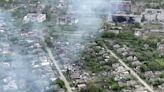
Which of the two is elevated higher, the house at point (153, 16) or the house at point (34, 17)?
the house at point (34, 17)

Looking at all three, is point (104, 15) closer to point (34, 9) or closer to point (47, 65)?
point (34, 9)

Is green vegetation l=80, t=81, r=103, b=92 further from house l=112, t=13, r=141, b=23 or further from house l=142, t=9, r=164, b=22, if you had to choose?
house l=142, t=9, r=164, b=22

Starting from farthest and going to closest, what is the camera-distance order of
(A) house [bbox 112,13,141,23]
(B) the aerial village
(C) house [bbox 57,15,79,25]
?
1. (A) house [bbox 112,13,141,23]
2. (C) house [bbox 57,15,79,25]
3. (B) the aerial village

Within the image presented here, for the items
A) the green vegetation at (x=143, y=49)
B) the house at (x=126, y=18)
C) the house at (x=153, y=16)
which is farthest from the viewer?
the house at (x=153, y=16)

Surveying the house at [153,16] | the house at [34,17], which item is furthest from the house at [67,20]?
the house at [153,16]

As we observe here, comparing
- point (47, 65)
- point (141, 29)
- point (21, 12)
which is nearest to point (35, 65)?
point (47, 65)

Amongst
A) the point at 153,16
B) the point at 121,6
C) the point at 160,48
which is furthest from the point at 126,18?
the point at 160,48

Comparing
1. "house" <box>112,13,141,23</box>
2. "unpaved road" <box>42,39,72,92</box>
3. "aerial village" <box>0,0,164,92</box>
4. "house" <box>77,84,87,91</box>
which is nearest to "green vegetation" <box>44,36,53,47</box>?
"aerial village" <box>0,0,164,92</box>

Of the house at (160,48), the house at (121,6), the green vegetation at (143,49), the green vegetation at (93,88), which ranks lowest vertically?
the house at (160,48)

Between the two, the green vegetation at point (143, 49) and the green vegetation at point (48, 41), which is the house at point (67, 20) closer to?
the green vegetation at point (143, 49)
